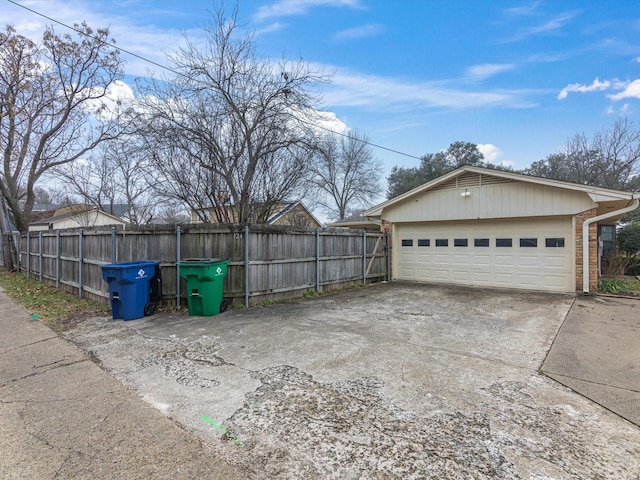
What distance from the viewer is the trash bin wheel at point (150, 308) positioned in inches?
Answer: 250

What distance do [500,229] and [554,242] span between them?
54.9 inches

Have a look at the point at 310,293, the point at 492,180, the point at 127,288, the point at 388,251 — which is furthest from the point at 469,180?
the point at 127,288

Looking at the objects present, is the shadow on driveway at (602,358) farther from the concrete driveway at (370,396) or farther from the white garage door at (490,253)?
the white garage door at (490,253)

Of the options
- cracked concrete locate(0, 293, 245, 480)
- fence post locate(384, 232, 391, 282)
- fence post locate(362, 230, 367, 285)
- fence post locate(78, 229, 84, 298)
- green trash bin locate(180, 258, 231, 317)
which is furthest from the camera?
fence post locate(384, 232, 391, 282)

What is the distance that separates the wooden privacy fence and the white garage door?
6.63ft

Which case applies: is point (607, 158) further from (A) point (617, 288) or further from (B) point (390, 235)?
(B) point (390, 235)

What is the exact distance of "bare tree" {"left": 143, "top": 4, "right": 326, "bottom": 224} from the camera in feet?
30.3

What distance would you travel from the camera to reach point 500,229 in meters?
10.1

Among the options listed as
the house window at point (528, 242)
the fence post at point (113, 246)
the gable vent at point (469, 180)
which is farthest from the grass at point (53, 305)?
the house window at point (528, 242)

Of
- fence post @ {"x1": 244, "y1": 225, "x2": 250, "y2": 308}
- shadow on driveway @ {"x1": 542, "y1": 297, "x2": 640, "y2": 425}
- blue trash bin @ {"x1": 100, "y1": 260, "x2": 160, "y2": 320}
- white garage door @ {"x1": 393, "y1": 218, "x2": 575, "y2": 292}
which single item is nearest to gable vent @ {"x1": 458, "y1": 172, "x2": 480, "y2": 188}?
white garage door @ {"x1": 393, "y1": 218, "x2": 575, "y2": 292}

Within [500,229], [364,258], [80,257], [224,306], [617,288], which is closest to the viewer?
[224,306]

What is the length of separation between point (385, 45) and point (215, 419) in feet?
42.2

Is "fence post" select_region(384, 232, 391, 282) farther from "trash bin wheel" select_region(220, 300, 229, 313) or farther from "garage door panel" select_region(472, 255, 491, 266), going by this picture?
"trash bin wheel" select_region(220, 300, 229, 313)

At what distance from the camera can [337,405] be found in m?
2.94
